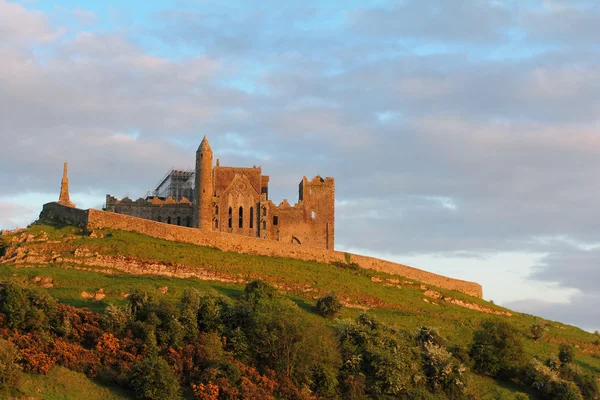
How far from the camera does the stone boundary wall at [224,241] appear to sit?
75.1 metres

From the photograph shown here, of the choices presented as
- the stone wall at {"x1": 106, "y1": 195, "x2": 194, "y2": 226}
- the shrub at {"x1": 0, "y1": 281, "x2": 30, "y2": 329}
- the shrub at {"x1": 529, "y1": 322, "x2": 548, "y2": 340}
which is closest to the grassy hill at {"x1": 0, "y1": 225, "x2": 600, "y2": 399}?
the shrub at {"x1": 529, "y1": 322, "x2": 548, "y2": 340}

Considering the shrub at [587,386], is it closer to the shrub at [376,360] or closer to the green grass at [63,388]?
the shrub at [376,360]

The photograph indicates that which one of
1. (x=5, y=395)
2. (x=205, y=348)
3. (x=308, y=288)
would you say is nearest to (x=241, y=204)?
(x=308, y=288)

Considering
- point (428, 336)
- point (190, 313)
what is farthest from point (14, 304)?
point (428, 336)

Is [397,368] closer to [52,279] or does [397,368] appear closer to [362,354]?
[362,354]

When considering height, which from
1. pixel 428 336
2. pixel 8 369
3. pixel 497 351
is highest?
pixel 428 336

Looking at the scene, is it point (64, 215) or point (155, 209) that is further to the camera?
point (155, 209)

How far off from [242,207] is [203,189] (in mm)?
6901

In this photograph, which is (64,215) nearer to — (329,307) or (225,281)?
(225,281)

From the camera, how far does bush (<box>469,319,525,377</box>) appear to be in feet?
214

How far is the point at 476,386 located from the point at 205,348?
2139cm

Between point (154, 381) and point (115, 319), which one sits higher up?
point (115, 319)

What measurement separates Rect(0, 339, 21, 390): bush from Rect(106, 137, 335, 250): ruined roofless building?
46383 millimetres

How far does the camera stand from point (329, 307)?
66938 mm
